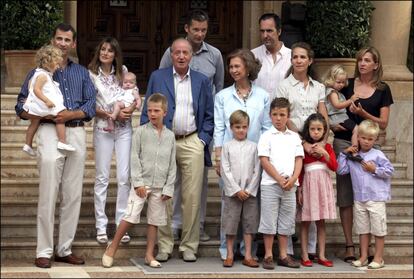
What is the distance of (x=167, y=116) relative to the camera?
11594mm

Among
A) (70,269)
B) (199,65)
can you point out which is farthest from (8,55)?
(70,269)

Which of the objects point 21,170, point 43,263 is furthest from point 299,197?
point 21,170

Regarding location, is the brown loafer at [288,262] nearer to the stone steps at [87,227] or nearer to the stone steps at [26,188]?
the stone steps at [87,227]

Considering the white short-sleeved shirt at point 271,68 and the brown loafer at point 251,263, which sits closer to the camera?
the brown loafer at point 251,263

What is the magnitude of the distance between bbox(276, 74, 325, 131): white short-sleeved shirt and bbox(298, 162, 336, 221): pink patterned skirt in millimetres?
439

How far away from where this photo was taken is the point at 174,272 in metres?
10.9

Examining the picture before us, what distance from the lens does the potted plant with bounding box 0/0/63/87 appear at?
1488cm

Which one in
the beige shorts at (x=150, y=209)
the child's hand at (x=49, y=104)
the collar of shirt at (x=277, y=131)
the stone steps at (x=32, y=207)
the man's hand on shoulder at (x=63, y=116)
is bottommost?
the stone steps at (x=32, y=207)

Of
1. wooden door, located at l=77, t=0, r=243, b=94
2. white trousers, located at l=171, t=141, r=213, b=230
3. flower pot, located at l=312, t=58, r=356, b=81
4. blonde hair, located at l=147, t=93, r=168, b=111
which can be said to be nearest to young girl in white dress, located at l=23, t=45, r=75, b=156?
blonde hair, located at l=147, t=93, r=168, b=111

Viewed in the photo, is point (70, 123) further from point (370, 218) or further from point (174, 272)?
point (370, 218)

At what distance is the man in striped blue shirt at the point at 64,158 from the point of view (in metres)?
11.1

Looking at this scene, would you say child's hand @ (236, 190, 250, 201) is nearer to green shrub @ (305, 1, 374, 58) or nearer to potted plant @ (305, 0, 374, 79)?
potted plant @ (305, 0, 374, 79)

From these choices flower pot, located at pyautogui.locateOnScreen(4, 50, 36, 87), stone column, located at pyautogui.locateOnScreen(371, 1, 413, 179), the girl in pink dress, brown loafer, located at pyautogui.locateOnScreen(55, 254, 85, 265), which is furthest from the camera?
stone column, located at pyautogui.locateOnScreen(371, 1, 413, 179)

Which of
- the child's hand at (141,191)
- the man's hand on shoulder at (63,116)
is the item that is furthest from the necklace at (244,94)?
the man's hand on shoulder at (63,116)
